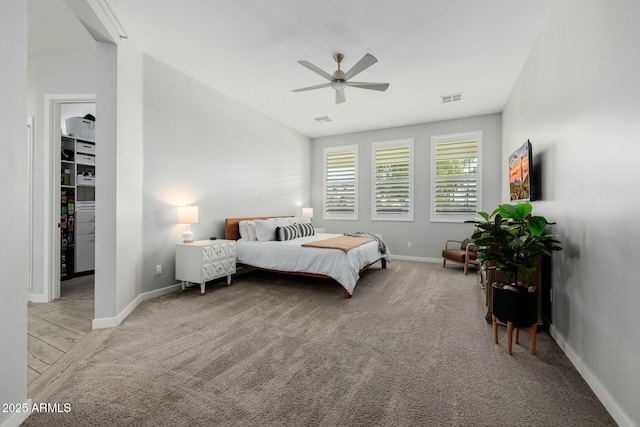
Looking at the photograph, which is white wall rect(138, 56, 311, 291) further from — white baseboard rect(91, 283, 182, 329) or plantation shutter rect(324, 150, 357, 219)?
plantation shutter rect(324, 150, 357, 219)

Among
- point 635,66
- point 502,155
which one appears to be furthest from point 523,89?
point 635,66

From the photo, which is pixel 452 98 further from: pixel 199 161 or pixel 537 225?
pixel 199 161

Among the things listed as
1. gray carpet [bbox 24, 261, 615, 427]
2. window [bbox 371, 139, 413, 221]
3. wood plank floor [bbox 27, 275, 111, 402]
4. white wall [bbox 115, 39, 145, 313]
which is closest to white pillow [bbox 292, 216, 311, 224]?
window [bbox 371, 139, 413, 221]

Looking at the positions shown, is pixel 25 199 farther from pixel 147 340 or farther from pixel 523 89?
pixel 523 89

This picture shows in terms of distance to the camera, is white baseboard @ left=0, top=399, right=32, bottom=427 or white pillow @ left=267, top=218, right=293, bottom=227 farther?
white pillow @ left=267, top=218, right=293, bottom=227

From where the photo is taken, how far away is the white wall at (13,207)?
148 cm

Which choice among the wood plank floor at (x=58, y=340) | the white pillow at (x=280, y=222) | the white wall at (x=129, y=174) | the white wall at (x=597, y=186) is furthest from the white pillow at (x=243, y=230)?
the white wall at (x=597, y=186)

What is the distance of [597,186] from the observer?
6.15 ft

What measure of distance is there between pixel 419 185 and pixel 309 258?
11.6ft

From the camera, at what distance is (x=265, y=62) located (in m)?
3.83

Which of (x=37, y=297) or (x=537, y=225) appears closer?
(x=537, y=225)

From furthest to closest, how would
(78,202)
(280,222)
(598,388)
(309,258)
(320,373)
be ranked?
(280,222)
(78,202)
(309,258)
(320,373)
(598,388)

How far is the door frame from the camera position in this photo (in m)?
3.58

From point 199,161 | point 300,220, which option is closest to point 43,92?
point 199,161
